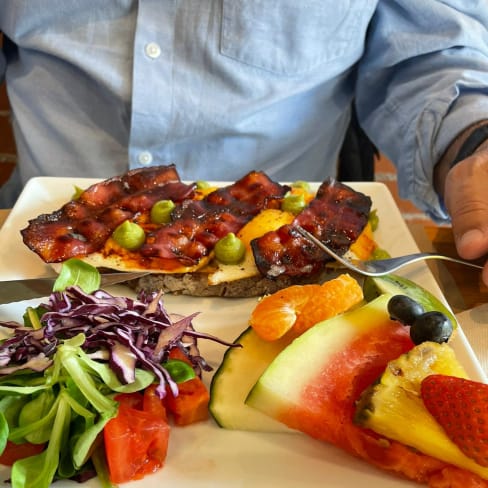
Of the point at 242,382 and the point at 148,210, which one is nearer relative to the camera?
the point at 242,382

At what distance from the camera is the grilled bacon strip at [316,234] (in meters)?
1.55

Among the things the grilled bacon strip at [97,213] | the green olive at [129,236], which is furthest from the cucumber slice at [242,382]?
the grilled bacon strip at [97,213]

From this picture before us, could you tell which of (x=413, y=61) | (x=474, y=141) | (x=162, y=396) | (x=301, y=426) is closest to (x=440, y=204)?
(x=474, y=141)

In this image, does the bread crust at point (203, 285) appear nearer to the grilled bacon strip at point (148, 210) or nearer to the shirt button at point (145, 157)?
the grilled bacon strip at point (148, 210)

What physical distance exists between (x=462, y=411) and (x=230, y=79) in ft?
4.77

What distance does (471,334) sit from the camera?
1.51 metres

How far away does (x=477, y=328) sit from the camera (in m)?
1.53

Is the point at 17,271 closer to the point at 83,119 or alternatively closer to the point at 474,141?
the point at 83,119

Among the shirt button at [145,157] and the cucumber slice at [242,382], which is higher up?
the shirt button at [145,157]

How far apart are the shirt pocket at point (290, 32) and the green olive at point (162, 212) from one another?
673 millimetres

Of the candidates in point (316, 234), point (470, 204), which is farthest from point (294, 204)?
point (470, 204)

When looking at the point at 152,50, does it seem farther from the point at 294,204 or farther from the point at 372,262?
the point at 372,262

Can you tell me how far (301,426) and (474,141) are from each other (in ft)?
3.82

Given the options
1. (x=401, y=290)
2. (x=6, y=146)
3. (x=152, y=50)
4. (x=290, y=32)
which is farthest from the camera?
(x=6, y=146)
